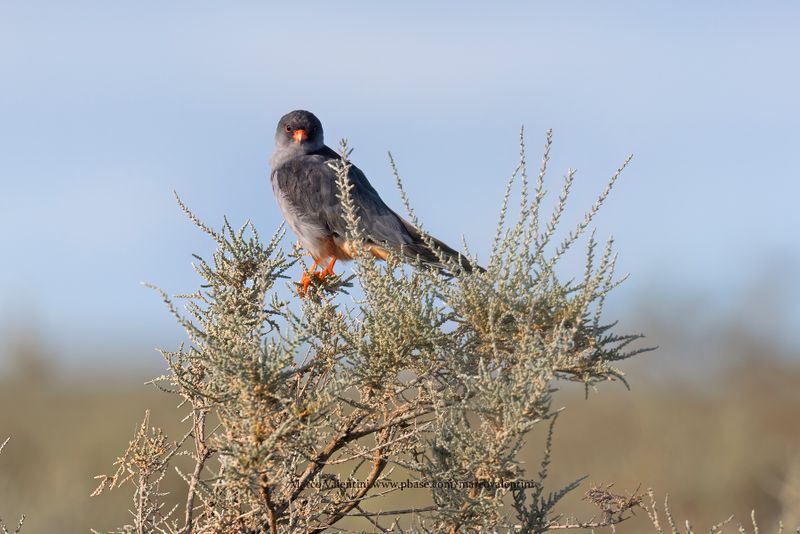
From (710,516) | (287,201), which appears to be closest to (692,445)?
(710,516)

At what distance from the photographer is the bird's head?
20.2ft

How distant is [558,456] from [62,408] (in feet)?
43.8

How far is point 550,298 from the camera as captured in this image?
292cm

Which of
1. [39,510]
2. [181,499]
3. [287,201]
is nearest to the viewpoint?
[287,201]

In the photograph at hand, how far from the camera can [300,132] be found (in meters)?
6.15

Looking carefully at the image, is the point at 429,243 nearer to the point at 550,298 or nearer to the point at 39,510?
the point at 550,298

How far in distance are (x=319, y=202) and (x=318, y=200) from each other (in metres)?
0.02

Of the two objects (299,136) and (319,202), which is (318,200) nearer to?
(319,202)

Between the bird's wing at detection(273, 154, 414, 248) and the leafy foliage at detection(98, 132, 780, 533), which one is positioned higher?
the bird's wing at detection(273, 154, 414, 248)

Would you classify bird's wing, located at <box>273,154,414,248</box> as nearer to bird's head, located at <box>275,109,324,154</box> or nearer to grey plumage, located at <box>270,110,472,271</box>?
grey plumage, located at <box>270,110,472,271</box>

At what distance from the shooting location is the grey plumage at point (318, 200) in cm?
502

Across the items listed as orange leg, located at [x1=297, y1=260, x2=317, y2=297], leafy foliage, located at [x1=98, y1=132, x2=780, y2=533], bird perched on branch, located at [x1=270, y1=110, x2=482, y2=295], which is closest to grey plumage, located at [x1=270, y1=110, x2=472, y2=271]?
bird perched on branch, located at [x1=270, y1=110, x2=482, y2=295]

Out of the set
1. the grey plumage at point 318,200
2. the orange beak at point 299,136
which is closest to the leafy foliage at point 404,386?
the grey plumage at point 318,200

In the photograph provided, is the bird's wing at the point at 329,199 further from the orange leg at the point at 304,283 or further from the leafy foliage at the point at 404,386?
the leafy foliage at the point at 404,386
